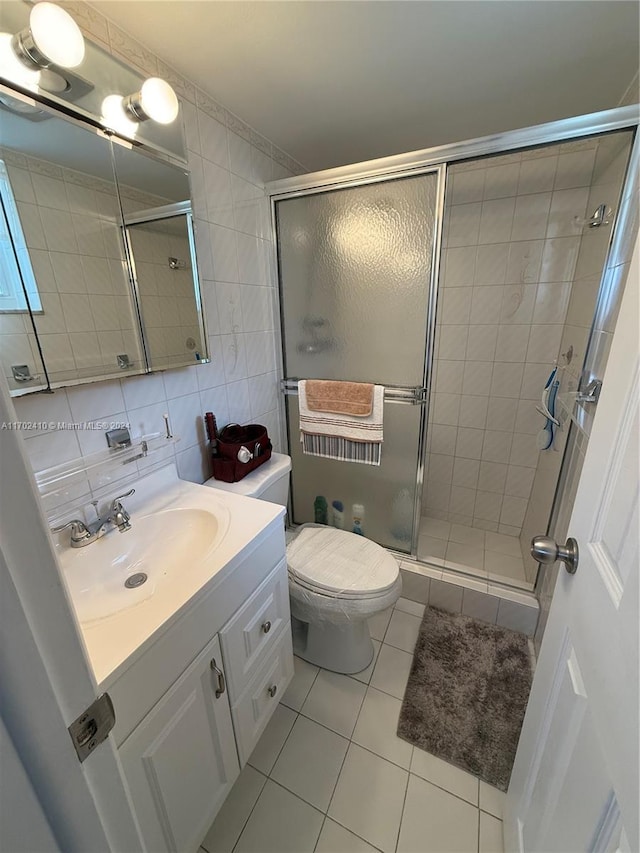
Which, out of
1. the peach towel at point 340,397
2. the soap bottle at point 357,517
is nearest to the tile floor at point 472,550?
the soap bottle at point 357,517

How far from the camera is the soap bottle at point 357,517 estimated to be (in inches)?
77.9

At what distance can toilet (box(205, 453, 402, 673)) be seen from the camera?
1.31 m

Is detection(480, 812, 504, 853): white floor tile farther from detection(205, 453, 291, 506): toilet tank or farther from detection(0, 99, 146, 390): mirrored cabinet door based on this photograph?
detection(0, 99, 146, 390): mirrored cabinet door

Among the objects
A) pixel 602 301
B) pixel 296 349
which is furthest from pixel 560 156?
pixel 296 349

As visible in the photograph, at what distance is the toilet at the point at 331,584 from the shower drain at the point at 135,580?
1.46ft

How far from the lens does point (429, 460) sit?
7.84 ft

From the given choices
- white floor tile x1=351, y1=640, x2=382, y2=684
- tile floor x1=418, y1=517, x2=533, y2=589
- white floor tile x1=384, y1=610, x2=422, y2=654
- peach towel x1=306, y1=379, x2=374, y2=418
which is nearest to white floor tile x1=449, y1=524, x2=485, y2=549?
tile floor x1=418, y1=517, x2=533, y2=589

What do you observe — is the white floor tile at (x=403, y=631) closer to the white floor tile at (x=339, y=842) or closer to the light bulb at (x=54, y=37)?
the white floor tile at (x=339, y=842)

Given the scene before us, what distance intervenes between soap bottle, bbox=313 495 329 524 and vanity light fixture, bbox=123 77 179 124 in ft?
5.77

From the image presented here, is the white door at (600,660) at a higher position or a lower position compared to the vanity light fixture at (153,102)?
lower

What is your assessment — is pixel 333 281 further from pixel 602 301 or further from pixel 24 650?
pixel 24 650

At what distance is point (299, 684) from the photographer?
1.43 metres

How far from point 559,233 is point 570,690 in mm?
→ 2004

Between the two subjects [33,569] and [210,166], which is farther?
[210,166]
